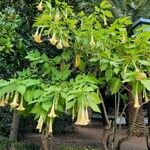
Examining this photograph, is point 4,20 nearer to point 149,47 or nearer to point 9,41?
point 9,41

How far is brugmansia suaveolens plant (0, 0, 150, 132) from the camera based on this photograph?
14.2ft

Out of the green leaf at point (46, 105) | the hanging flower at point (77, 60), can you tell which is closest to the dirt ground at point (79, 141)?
the hanging flower at point (77, 60)

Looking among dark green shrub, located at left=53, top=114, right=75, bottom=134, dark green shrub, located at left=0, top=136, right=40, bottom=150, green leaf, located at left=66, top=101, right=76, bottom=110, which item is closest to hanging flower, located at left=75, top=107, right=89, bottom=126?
green leaf, located at left=66, top=101, right=76, bottom=110

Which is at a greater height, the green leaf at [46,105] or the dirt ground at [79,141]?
the green leaf at [46,105]

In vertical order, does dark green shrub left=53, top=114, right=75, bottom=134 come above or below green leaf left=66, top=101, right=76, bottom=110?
above

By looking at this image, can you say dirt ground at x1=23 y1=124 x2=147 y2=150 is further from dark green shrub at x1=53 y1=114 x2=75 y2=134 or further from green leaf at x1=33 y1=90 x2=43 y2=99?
green leaf at x1=33 y1=90 x2=43 y2=99

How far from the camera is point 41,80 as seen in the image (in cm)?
498

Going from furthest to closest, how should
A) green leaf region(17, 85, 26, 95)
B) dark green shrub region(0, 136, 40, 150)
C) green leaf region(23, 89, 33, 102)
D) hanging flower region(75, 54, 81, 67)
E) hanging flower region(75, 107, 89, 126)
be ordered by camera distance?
1. dark green shrub region(0, 136, 40, 150)
2. hanging flower region(75, 54, 81, 67)
3. green leaf region(23, 89, 33, 102)
4. green leaf region(17, 85, 26, 95)
5. hanging flower region(75, 107, 89, 126)

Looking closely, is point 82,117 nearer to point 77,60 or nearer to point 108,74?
point 108,74

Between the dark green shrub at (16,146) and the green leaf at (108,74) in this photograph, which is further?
the dark green shrub at (16,146)

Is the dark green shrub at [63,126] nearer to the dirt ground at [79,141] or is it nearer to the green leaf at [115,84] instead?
the dirt ground at [79,141]

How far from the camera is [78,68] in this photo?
214 inches

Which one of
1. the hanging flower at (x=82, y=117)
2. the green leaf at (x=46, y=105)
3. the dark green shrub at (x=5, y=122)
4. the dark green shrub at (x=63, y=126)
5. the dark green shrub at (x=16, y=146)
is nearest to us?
the hanging flower at (x=82, y=117)

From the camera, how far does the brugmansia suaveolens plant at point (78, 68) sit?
4324 millimetres
